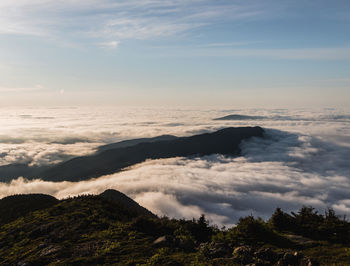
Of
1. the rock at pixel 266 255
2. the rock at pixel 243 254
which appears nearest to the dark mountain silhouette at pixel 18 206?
Result: the rock at pixel 243 254

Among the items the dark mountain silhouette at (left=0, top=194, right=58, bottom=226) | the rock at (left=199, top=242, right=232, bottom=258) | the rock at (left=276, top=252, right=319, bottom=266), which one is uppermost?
the rock at (left=276, top=252, right=319, bottom=266)

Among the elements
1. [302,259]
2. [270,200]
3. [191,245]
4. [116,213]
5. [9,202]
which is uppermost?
[302,259]

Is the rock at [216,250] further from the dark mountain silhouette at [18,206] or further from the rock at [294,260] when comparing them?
the dark mountain silhouette at [18,206]

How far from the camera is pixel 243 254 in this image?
40.4 feet

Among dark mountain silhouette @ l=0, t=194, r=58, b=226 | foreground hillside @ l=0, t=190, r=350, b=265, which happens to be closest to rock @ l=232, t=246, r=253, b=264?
foreground hillside @ l=0, t=190, r=350, b=265

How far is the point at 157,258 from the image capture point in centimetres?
1323

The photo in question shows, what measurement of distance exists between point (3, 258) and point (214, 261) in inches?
608

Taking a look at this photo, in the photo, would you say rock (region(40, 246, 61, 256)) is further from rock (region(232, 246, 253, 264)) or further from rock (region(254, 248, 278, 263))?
rock (region(254, 248, 278, 263))

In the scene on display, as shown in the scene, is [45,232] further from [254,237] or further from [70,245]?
[254,237]

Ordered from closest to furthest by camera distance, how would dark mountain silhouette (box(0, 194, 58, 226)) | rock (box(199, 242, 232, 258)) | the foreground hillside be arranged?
the foreground hillside
rock (box(199, 242, 232, 258))
dark mountain silhouette (box(0, 194, 58, 226))

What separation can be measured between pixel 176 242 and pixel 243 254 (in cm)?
470

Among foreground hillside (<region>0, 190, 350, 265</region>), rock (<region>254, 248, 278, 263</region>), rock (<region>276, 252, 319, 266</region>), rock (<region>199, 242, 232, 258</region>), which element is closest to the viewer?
rock (<region>276, 252, 319, 266</region>)

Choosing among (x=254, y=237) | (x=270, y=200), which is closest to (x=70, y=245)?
(x=254, y=237)

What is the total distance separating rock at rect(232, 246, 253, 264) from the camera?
1178 centimetres
